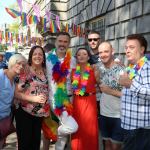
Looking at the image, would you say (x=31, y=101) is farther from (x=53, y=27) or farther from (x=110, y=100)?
(x=53, y=27)

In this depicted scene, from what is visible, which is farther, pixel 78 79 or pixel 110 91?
pixel 78 79

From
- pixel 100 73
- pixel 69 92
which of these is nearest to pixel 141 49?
pixel 100 73

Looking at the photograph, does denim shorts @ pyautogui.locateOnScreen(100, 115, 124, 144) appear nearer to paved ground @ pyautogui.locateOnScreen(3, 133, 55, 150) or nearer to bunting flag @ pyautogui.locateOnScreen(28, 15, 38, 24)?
paved ground @ pyautogui.locateOnScreen(3, 133, 55, 150)

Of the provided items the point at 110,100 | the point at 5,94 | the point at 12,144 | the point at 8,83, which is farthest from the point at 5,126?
the point at 12,144

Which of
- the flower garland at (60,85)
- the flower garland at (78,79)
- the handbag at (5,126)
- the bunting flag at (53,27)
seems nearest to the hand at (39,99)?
the flower garland at (60,85)

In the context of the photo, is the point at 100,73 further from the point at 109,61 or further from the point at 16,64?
the point at 16,64

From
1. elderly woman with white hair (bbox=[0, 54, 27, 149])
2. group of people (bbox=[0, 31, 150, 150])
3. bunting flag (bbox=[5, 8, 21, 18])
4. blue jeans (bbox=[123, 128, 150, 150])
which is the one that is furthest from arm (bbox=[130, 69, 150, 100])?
bunting flag (bbox=[5, 8, 21, 18])

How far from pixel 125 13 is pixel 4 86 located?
586 centimetres

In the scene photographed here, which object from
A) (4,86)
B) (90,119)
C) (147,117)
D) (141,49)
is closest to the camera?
(147,117)

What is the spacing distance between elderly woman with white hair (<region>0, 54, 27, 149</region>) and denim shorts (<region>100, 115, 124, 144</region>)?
1.31 metres

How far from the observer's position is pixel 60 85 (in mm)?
4258

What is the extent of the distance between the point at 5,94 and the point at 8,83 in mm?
144

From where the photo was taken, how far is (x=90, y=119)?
4355 millimetres

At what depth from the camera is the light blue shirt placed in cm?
370
